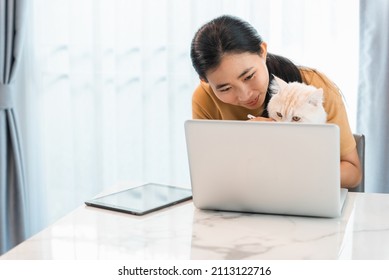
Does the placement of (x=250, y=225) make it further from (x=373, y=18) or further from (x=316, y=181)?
(x=373, y=18)

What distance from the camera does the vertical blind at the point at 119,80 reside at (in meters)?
2.57

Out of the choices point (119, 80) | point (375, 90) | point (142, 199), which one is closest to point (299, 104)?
point (142, 199)

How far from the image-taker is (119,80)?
280 cm

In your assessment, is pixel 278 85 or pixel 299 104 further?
pixel 278 85

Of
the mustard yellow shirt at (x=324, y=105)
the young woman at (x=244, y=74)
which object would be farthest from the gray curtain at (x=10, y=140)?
the young woman at (x=244, y=74)

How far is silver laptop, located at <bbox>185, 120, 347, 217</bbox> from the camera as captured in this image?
1.22 meters

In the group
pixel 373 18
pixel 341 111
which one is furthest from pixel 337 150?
pixel 373 18

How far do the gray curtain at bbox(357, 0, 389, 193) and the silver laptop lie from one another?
1.25 metres

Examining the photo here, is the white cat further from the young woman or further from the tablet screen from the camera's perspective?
the tablet screen

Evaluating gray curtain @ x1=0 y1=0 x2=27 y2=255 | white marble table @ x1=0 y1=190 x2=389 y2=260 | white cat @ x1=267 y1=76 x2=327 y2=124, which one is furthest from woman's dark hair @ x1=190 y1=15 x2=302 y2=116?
gray curtain @ x1=0 y1=0 x2=27 y2=255

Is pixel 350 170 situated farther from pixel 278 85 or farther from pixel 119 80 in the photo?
pixel 119 80

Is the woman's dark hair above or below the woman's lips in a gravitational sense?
above

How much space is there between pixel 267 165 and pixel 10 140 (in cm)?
190

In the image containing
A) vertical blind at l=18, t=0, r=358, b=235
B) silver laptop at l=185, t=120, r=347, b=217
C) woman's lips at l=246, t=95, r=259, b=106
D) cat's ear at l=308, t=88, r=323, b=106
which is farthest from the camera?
vertical blind at l=18, t=0, r=358, b=235
